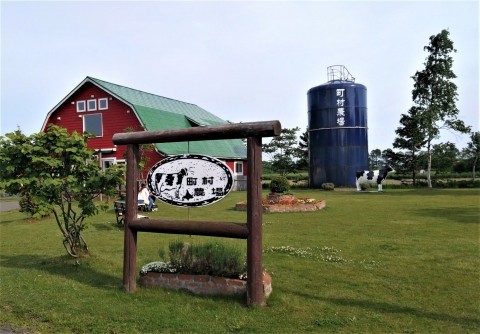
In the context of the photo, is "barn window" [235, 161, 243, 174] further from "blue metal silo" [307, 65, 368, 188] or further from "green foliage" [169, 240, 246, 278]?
"green foliage" [169, 240, 246, 278]

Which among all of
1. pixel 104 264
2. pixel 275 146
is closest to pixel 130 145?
pixel 104 264

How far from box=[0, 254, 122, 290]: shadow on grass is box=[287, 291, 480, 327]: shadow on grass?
2956 mm

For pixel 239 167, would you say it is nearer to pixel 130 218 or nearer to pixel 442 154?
pixel 442 154

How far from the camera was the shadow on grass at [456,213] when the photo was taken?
11.7m

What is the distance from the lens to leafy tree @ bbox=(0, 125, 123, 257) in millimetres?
6754

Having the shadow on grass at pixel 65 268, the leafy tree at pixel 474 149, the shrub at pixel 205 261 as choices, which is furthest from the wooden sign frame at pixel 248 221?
the leafy tree at pixel 474 149

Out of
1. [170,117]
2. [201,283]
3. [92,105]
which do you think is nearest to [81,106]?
[92,105]

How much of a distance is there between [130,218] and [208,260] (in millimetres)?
1293

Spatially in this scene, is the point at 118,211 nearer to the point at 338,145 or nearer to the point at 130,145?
the point at 130,145

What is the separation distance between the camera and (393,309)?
15.9 feet

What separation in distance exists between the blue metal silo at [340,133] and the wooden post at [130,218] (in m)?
27.3

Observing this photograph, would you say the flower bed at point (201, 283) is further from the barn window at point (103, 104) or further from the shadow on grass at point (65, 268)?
the barn window at point (103, 104)

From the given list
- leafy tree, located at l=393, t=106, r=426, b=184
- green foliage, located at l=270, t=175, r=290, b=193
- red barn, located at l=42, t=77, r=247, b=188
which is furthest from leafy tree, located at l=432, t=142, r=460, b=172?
green foliage, located at l=270, t=175, r=290, b=193

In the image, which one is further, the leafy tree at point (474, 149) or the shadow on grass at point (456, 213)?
the leafy tree at point (474, 149)
